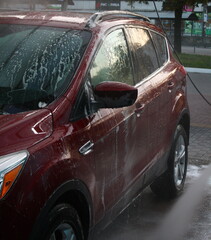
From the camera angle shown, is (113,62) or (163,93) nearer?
(113,62)

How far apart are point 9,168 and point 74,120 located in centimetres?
68

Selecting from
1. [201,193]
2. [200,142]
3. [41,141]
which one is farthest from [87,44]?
[200,142]

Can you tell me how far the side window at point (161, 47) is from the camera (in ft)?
17.5

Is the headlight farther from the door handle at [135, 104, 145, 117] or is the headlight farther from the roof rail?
the door handle at [135, 104, 145, 117]

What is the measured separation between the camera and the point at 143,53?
15.5 feet

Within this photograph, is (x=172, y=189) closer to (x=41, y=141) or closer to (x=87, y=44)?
(x=87, y=44)

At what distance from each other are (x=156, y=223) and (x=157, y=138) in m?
0.75

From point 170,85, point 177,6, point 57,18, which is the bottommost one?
point 177,6

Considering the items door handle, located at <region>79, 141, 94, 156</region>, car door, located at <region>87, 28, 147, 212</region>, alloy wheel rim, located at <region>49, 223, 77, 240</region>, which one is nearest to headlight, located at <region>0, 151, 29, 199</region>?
alloy wheel rim, located at <region>49, 223, 77, 240</region>

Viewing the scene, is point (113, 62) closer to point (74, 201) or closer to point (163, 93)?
point (163, 93)

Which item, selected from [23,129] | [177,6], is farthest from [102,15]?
[177,6]

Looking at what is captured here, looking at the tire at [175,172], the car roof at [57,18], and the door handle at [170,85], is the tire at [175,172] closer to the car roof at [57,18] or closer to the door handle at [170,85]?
the door handle at [170,85]

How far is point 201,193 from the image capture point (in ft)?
18.9

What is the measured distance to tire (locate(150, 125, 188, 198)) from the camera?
17.4ft
